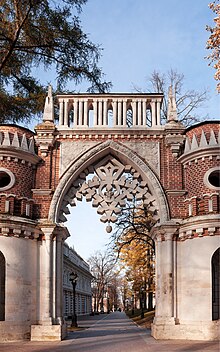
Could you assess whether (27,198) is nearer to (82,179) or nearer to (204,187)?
(82,179)

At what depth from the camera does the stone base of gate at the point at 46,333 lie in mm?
15125

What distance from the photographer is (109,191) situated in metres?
16.6

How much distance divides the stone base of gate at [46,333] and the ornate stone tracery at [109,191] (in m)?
3.38

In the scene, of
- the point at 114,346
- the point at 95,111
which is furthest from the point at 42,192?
the point at 114,346

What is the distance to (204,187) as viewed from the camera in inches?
614

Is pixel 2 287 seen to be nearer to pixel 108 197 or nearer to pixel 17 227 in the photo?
pixel 17 227

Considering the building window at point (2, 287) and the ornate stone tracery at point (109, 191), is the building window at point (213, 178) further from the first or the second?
the building window at point (2, 287)

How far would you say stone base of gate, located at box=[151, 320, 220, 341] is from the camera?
1443 cm

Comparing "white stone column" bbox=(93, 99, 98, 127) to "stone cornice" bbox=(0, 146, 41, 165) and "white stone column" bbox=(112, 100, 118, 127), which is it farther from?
"stone cornice" bbox=(0, 146, 41, 165)

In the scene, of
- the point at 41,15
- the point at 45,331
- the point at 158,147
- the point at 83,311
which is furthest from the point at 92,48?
the point at 83,311

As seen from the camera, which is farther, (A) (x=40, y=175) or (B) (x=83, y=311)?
(B) (x=83, y=311)

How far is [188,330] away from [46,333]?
13.8ft

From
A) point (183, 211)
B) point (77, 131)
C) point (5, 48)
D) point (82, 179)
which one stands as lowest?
point (183, 211)

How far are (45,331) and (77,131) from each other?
636cm
